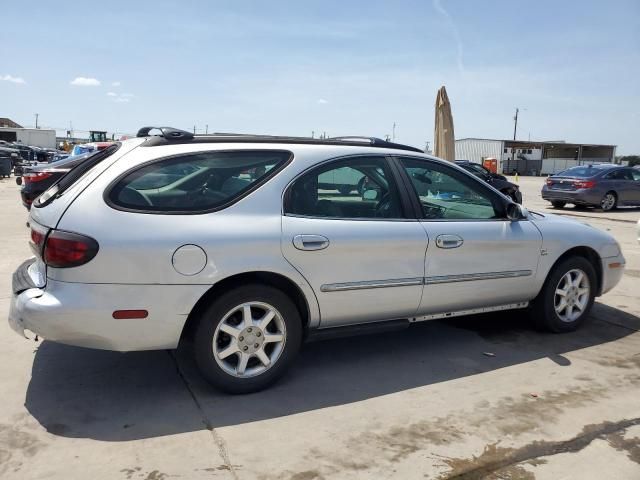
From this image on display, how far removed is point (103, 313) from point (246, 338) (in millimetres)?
873

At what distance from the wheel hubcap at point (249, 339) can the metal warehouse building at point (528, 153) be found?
55206 millimetres

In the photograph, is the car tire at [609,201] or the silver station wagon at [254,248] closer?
the silver station wagon at [254,248]

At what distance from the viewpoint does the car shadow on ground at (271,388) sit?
3346 millimetres

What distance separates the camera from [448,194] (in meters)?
4.57

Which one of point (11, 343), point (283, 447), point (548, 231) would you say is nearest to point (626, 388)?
point (548, 231)

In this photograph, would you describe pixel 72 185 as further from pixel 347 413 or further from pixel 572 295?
pixel 572 295

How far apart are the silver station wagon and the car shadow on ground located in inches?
10.2

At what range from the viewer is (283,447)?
3.08m

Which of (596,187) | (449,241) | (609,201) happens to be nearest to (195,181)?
(449,241)

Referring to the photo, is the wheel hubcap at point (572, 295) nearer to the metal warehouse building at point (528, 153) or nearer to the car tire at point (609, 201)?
the car tire at point (609, 201)

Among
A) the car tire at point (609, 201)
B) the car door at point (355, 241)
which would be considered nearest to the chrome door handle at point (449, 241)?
the car door at point (355, 241)

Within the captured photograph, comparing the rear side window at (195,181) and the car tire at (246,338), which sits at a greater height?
the rear side window at (195,181)

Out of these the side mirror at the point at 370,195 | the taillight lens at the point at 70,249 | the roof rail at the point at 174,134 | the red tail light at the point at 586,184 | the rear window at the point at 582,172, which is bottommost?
the taillight lens at the point at 70,249

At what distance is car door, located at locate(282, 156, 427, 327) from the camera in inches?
145
